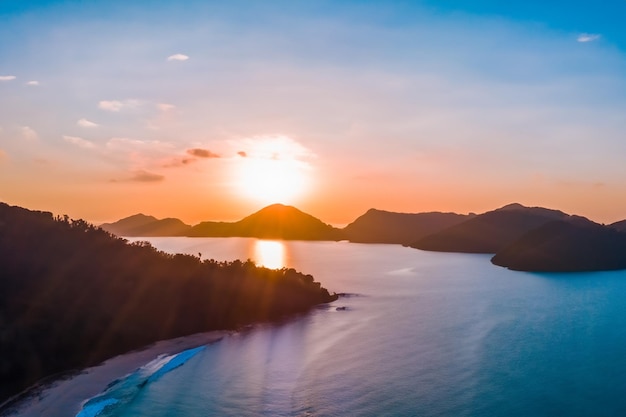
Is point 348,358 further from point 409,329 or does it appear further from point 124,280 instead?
point 124,280

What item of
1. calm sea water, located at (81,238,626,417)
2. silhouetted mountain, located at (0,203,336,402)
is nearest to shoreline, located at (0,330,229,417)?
calm sea water, located at (81,238,626,417)

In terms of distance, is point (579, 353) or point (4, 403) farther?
point (579, 353)

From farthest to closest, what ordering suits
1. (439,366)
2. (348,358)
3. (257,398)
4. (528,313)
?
1. (528,313)
2. (348,358)
3. (439,366)
4. (257,398)

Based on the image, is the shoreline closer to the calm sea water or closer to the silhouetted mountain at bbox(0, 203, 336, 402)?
the calm sea water

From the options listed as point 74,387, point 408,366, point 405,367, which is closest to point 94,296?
point 74,387

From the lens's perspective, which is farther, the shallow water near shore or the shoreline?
the shallow water near shore

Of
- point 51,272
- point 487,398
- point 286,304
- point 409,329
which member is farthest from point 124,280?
point 487,398
